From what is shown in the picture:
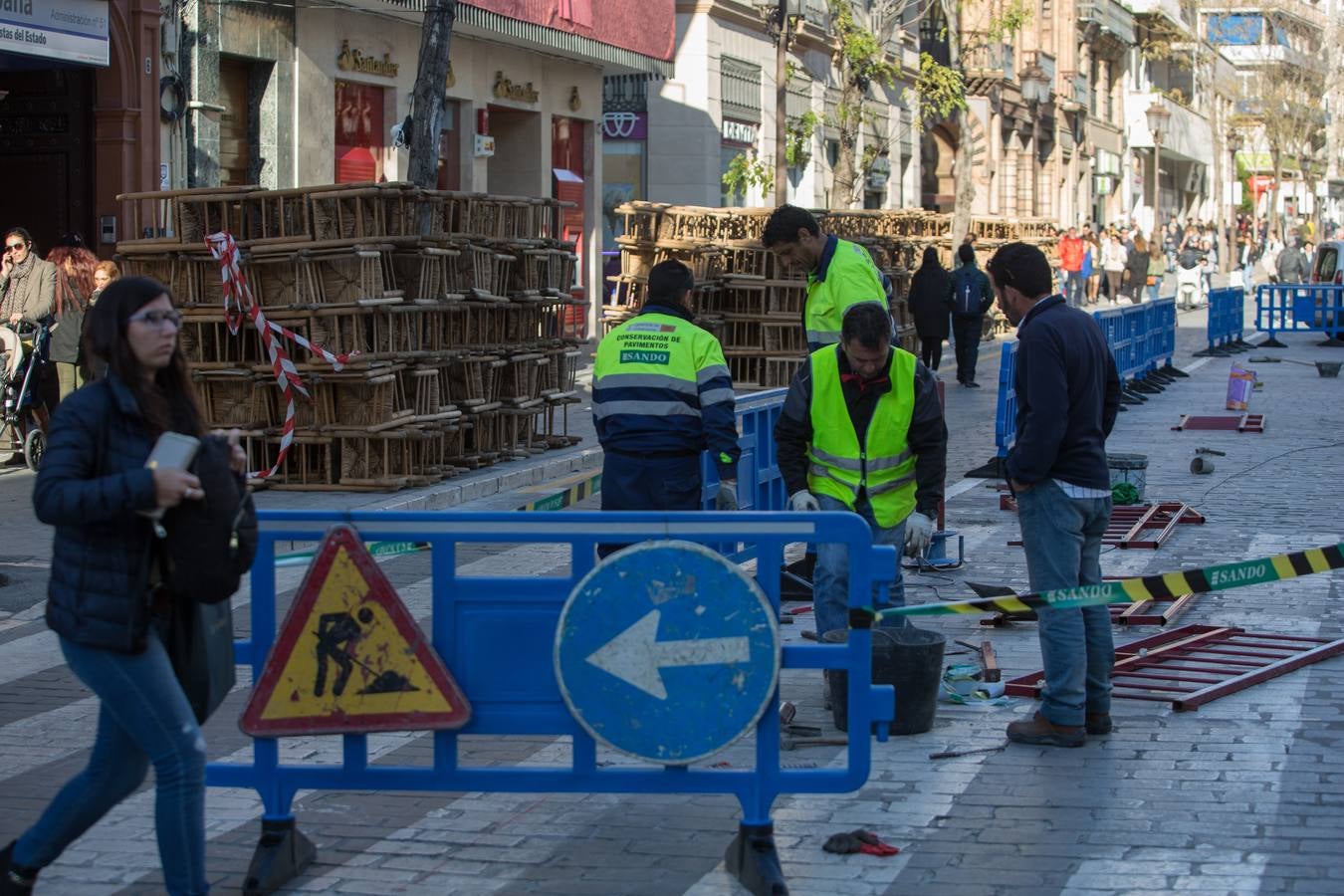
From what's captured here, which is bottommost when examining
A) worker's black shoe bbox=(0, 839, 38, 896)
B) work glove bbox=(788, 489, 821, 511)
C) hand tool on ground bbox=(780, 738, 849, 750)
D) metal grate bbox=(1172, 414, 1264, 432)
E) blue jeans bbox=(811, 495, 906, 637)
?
hand tool on ground bbox=(780, 738, 849, 750)

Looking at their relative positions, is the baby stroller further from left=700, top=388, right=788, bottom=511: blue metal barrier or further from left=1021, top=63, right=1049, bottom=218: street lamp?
left=1021, top=63, right=1049, bottom=218: street lamp

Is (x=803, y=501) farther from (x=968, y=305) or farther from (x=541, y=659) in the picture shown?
(x=968, y=305)

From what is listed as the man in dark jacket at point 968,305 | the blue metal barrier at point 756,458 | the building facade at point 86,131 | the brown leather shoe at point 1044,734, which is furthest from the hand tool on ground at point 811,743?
the man in dark jacket at point 968,305

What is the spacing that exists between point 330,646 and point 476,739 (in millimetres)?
2050

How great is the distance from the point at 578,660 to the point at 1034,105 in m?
55.1

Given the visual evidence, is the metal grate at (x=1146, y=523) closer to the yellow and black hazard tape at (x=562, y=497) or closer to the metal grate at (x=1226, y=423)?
the yellow and black hazard tape at (x=562, y=497)

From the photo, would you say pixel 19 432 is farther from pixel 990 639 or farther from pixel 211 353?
pixel 990 639

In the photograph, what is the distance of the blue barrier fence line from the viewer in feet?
17.6

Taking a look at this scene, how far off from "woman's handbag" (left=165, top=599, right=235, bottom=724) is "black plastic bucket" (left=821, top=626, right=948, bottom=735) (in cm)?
266

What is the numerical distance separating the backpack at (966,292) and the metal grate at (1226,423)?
4.40 m

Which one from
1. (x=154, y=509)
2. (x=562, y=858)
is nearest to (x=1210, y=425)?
(x=562, y=858)

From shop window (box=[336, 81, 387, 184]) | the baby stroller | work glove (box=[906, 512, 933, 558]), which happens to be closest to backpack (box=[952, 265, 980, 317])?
shop window (box=[336, 81, 387, 184])

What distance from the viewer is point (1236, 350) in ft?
109

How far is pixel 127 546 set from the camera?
461cm
